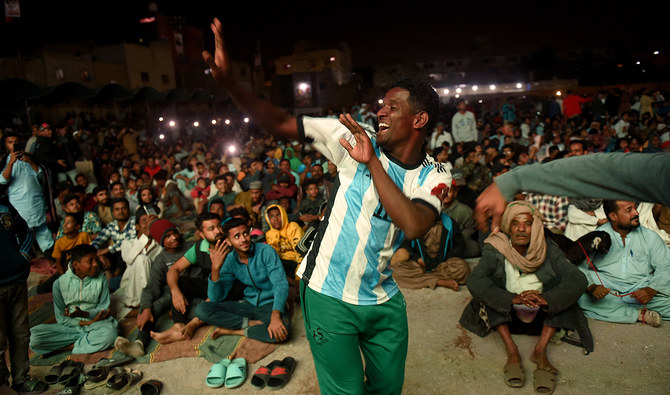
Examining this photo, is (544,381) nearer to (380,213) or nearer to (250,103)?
(380,213)

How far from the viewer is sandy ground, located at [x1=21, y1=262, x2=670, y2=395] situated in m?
2.95

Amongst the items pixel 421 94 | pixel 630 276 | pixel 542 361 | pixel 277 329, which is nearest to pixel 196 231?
pixel 277 329

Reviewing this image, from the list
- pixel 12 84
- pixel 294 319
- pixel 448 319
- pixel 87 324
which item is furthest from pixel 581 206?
pixel 12 84

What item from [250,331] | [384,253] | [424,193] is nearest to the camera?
[424,193]

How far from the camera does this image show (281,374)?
3.13m

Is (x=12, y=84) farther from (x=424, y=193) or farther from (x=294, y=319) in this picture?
(x=424, y=193)

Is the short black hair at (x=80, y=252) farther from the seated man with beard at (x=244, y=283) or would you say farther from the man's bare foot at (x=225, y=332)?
the man's bare foot at (x=225, y=332)

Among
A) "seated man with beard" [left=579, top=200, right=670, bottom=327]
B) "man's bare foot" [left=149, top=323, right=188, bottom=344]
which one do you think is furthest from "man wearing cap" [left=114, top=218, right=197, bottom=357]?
"seated man with beard" [left=579, top=200, right=670, bottom=327]

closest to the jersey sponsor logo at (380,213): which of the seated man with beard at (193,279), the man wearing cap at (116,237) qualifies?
the seated man with beard at (193,279)

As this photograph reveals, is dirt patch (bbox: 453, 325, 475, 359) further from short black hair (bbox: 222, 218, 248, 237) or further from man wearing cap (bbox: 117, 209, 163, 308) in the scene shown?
man wearing cap (bbox: 117, 209, 163, 308)

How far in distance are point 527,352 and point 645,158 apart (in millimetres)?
2699

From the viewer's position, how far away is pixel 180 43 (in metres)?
33.0

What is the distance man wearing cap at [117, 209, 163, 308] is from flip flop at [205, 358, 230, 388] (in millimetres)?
1760

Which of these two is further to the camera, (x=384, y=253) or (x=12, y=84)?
(x=12, y=84)
